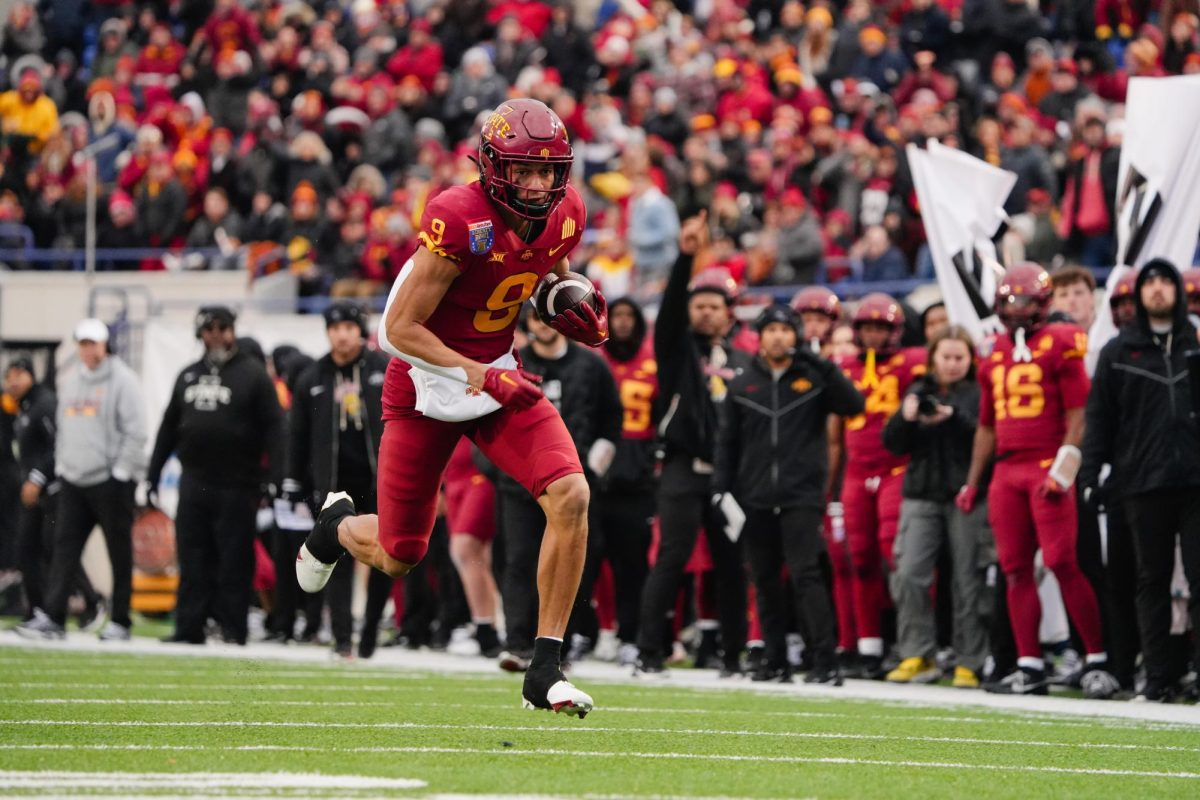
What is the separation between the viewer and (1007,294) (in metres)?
10.2

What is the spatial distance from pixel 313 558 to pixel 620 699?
1721 mm

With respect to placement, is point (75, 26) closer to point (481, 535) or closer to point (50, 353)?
point (50, 353)

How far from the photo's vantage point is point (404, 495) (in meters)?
7.40

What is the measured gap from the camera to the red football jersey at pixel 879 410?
1149 cm

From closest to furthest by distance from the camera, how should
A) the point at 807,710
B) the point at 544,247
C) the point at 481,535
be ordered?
the point at 544,247 → the point at 807,710 → the point at 481,535

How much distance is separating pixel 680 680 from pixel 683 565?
26.0 inches

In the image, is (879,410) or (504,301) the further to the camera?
(879,410)

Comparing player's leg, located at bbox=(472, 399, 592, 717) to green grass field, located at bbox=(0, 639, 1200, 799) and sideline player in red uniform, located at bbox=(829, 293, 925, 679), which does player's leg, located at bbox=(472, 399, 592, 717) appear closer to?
green grass field, located at bbox=(0, 639, 1200, 799)

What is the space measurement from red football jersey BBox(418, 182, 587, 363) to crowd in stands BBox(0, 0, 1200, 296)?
8.03 meters

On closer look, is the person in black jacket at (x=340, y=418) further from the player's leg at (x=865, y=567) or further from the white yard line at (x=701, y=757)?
the white yard line at (x=701, y=757)

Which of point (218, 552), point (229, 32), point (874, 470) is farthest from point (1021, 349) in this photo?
point (229, 32)

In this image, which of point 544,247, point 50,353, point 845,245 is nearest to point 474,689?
point 544,247

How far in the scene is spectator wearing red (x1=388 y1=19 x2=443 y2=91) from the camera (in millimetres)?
22375

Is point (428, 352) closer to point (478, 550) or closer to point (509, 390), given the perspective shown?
point (509, 390)
